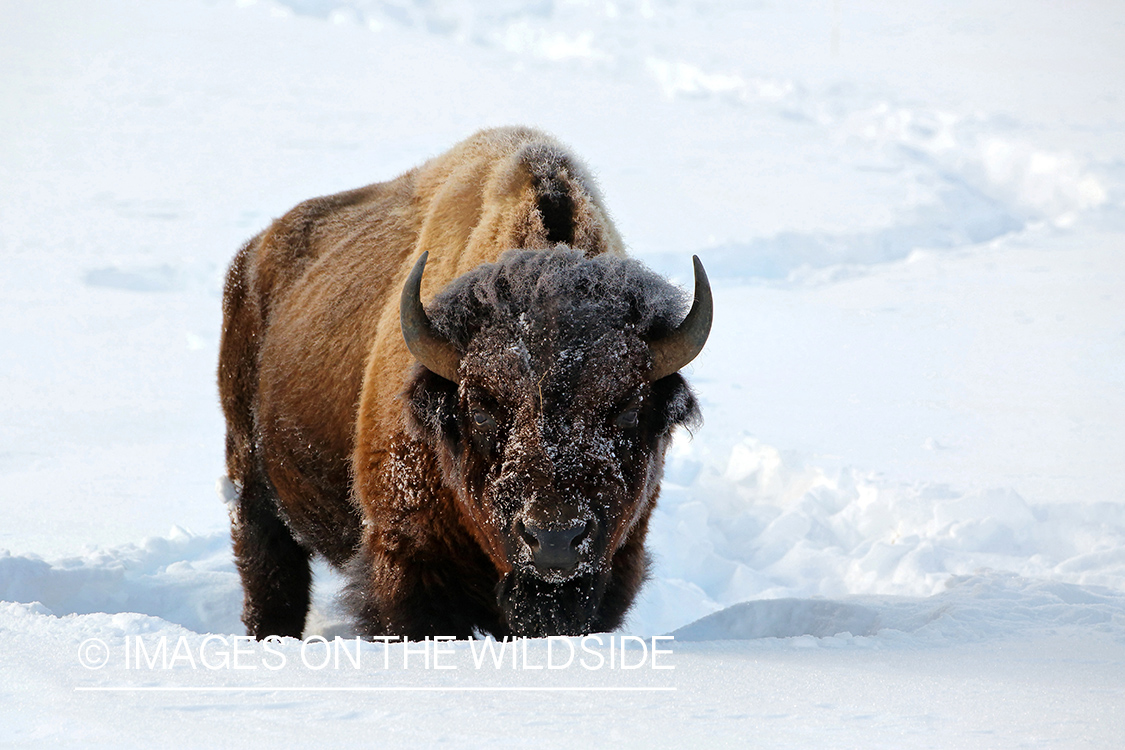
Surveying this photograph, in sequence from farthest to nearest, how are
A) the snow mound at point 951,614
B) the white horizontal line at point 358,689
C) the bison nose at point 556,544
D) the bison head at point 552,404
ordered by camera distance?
the snow mound at point 951,614, the bison head at point 552,404, the bison nose at point 556,544, the white horizontal line at point 358,689

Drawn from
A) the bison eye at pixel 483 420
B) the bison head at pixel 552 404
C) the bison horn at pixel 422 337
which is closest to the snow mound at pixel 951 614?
the bison head at pixel 552 404

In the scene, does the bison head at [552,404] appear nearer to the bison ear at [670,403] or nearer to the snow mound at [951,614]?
the bison ear at [670,403]

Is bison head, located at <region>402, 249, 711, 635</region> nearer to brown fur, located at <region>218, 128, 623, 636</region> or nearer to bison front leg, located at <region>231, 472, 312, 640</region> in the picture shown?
brown fur, located at <region>218, 128, 623, 636</region>

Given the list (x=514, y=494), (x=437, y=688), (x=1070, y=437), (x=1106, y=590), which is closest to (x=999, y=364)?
(x=1070, y=437)

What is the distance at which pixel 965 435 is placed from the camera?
8180 mm

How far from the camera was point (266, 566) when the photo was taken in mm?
5656

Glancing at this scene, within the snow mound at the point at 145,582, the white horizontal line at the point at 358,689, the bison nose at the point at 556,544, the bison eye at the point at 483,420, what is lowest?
the snow mound at the point at 145,582

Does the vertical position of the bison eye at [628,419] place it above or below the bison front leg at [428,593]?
above

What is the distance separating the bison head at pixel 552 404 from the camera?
3.25 metres

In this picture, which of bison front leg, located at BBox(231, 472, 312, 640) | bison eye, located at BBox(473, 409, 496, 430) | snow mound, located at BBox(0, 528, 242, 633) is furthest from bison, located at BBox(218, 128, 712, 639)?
snow mound, located at BBox(0, 528, 242, 633)

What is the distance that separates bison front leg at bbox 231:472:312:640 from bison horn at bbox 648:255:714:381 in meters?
Result: 2.79

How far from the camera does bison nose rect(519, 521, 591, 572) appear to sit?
10.3 feet

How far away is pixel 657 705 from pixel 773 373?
7413 millimetres

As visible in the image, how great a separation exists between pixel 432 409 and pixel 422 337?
0.85ft
